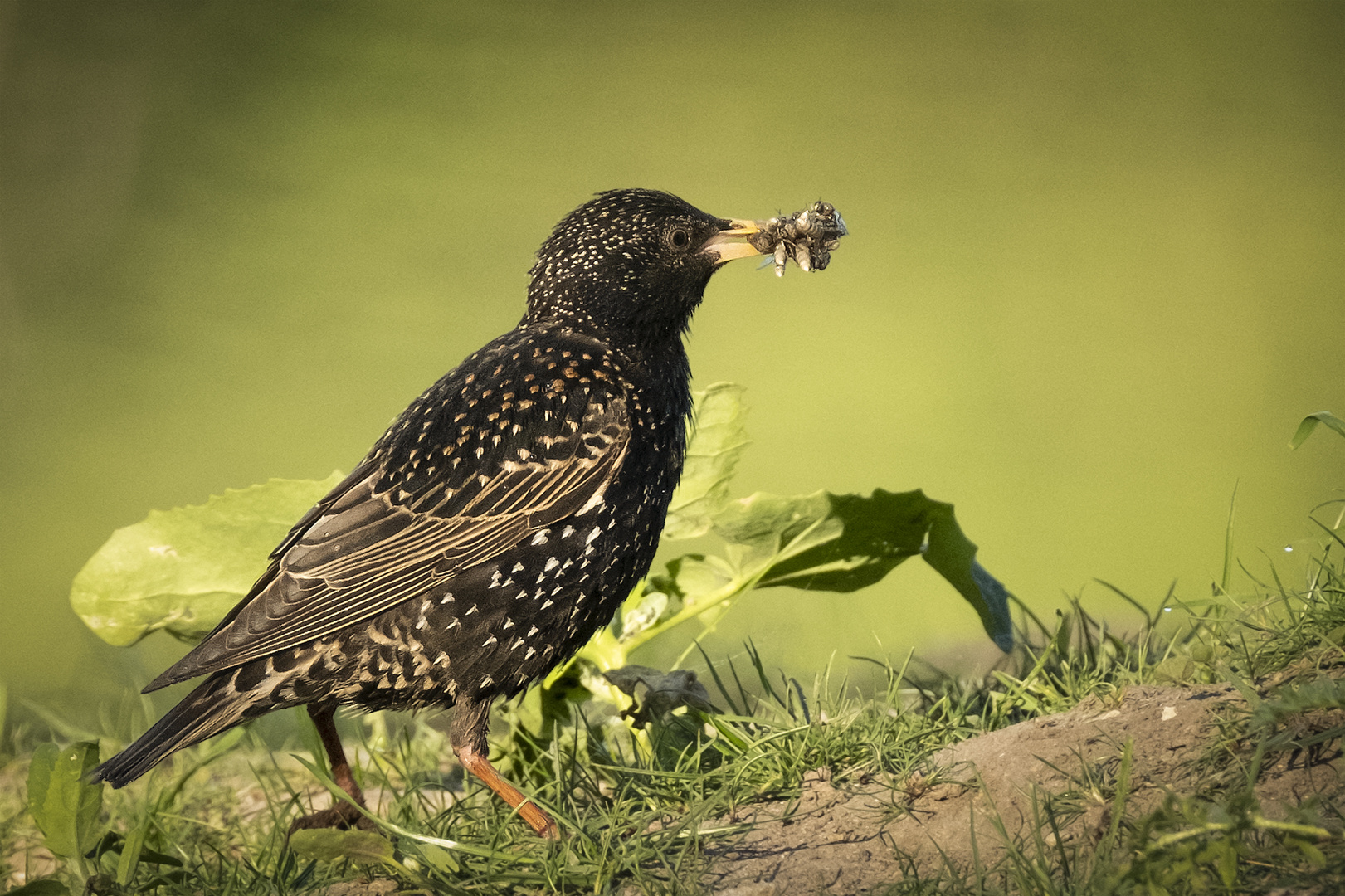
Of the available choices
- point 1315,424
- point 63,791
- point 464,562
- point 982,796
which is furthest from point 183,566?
point 1315,424

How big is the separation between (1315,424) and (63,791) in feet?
10.3

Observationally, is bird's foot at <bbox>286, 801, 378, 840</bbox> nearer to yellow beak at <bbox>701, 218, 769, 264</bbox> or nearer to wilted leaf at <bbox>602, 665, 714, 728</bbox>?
wilted leaf at <bbox>602, 665, 714, 728</bbox>

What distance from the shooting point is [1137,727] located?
8.47 feet

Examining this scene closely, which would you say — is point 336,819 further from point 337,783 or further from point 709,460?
point 709,460

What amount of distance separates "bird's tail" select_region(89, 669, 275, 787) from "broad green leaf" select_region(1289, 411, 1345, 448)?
2659mm

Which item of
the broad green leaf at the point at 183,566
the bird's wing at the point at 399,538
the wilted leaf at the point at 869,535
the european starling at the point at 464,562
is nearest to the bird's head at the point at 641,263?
the european starling at the point at 464,562

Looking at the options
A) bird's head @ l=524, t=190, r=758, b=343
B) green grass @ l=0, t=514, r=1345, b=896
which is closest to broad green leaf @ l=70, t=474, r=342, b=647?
green grass @ l=0, t=514, r=1345, b=896

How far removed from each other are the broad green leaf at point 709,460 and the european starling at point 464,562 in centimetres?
56

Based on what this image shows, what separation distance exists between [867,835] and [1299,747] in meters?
0.91

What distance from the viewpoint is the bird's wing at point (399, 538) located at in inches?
114

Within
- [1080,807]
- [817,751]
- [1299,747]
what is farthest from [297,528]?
[1299,747]

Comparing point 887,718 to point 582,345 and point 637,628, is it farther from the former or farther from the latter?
point 582,345

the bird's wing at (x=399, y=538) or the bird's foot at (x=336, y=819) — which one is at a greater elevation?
the bird's wing at (x=399, y=538)

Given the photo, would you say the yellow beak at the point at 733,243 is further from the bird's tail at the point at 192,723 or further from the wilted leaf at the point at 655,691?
the bird's tail at the point at 192,723
